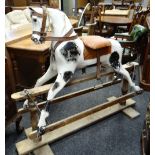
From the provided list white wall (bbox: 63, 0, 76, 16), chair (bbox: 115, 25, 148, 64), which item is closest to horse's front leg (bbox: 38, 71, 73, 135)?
chair (bbox: 115, 25, 148, 64)

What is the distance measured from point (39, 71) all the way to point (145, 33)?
1.78m

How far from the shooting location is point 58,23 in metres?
1.64

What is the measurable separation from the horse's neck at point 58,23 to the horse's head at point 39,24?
7cm

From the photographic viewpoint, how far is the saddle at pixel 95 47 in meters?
1.77

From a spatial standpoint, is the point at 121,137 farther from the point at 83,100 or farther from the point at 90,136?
the point at 83,100

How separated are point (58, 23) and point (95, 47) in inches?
15.4

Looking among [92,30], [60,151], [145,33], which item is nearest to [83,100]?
[60,151]

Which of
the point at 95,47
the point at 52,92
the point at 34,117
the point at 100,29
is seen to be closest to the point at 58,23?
the point at 95,47

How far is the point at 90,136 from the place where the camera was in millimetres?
2039

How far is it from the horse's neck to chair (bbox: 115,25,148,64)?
151cm

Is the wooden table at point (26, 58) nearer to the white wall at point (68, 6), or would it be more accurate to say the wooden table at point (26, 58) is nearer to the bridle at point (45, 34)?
the bridle at point (45, 34)

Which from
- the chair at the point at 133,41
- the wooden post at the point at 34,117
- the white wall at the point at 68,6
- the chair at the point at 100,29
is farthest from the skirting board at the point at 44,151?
the white wall at the point at 68,6

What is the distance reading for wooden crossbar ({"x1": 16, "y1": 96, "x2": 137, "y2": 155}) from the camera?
1.77 meters

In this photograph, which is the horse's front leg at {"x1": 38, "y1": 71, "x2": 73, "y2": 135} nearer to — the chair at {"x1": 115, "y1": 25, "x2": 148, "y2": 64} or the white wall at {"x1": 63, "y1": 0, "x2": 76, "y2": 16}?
the chair at {"x1": 115, "y1": 25, "x2": 148, "y2": 64}
